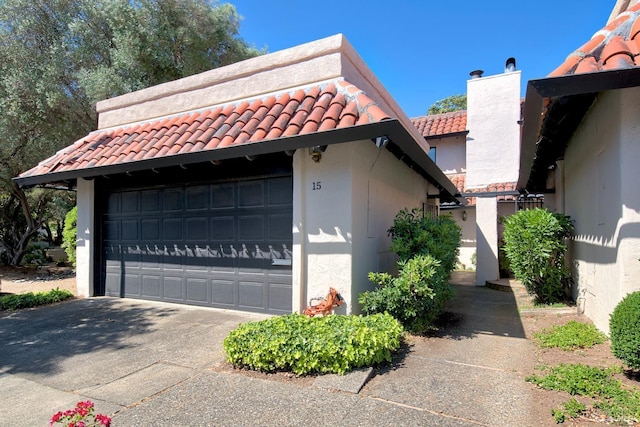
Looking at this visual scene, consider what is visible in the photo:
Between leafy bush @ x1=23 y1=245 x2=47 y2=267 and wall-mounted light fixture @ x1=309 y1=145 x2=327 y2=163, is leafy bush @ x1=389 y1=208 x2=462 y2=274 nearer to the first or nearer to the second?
wall-mounted light fixture @ x1=309 y1=145 x2=327 y2=163

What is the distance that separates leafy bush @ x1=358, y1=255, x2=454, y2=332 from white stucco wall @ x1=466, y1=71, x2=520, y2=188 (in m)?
7.95

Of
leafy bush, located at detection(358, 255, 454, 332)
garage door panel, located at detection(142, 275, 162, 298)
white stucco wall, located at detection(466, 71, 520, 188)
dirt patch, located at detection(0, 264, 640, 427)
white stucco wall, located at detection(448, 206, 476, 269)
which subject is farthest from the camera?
white stucco wall, located at detection(448, 206, 476, 269)

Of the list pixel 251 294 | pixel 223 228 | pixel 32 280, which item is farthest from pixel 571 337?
pixel 32 280

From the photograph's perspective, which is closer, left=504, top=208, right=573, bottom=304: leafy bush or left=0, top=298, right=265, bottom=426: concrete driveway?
left=0, top=298, right=265, bottom=426: concrete driveway

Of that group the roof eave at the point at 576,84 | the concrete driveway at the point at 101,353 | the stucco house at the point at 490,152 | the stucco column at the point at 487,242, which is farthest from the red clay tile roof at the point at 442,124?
the concrete driveway at the point at 101,353

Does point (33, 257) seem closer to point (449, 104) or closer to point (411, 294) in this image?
point (411, 294)

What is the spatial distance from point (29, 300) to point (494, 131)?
1402 cm

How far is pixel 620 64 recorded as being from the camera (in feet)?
11.2

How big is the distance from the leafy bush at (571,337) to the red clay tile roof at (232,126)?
3.95 m

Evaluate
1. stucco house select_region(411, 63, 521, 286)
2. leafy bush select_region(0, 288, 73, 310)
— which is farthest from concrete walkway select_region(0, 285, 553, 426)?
stucco house select_region(411, 63, 521, 286)

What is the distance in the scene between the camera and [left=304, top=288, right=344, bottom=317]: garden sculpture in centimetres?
529

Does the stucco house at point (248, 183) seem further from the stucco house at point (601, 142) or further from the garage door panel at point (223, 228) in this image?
the stucco house at point (601, 142)

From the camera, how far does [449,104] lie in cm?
3228

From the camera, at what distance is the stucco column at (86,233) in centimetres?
837
